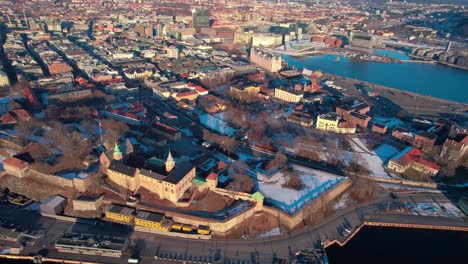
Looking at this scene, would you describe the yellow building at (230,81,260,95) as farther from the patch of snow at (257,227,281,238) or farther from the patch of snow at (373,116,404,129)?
the patch of snow at (257,227,281,238)

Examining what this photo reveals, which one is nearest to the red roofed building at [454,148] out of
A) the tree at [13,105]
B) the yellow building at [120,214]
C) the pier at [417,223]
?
the pier at [417,223]

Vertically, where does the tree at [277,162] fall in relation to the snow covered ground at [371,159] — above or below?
above

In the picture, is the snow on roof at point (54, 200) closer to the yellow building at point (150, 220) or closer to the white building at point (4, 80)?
the yellow building at point (150, 220)

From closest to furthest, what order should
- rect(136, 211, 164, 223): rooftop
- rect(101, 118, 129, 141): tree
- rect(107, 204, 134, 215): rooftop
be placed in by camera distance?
rect(136, 211, 164, 223): rooftop, rect(107, 204, 134, 215): rooftop, rect(101, 118, 129, 141): tree

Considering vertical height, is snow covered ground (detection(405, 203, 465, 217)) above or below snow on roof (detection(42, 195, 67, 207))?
below

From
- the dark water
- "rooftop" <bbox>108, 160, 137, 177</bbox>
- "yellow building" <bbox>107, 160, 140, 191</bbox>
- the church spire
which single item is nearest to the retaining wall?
the dark water

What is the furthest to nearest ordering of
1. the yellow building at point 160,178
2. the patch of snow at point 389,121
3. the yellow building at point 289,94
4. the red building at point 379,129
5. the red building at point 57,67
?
the red building at point 57,67, the yellow building at point 289,94, the patch of snow at point 389,121, the red building at point 379,129, the yellow building at point 160,178
